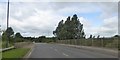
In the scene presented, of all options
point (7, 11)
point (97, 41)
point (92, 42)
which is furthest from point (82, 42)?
point (7, 11)

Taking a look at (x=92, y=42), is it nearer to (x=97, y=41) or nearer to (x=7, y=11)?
(x=97, y=41)

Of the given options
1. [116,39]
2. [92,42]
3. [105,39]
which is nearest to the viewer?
[116,39]

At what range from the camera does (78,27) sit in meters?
110

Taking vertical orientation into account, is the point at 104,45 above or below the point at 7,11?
below

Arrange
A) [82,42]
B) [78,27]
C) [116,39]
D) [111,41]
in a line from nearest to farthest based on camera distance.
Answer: [116,39] < [111,41] < [82,42] < [78,27]

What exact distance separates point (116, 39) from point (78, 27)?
68.7 metres

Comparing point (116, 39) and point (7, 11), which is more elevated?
point (7, 11)

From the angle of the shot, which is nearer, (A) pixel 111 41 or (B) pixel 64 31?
(A) pixel 111 41

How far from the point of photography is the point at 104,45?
48000 mm

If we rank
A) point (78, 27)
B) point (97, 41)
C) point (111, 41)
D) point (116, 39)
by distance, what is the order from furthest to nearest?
point (78, 27), point (97, 41), point (111, 41), point (116, 39)

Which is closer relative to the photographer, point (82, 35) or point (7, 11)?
point (7, 11)

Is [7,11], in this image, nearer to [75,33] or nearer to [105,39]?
[105,39]

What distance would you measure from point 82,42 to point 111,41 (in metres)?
24.6

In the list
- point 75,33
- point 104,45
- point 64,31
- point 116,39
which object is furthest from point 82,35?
point 116,39
